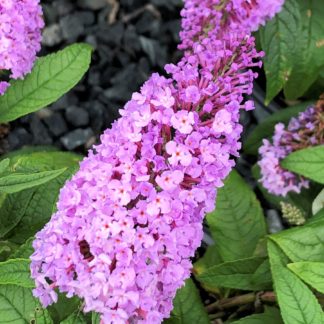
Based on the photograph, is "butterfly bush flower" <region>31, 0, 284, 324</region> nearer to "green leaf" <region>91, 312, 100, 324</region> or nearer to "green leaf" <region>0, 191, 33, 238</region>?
"green leaf" <region>91, 312, 100, 324</region>

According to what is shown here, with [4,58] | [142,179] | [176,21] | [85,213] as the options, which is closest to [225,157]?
[142,179]

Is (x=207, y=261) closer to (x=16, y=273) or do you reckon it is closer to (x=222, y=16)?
(x=222, y=16)

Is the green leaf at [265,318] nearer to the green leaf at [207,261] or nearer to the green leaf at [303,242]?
the green leaf at [303,242]

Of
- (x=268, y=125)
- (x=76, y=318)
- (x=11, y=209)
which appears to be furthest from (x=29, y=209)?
(x=268, y=125)

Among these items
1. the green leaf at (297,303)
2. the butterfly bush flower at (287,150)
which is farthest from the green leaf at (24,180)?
the butterfly bush flower at (287,150)

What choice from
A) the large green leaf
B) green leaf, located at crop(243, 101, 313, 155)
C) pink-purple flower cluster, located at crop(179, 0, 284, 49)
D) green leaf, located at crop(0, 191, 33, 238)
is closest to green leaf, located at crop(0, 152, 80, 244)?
green leaf, located at crop(0, 191, 33, 238)

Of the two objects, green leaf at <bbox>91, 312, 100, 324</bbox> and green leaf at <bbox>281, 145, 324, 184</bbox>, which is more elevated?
green leaf at <bbox>281, 145, 324, 184</bbox>
